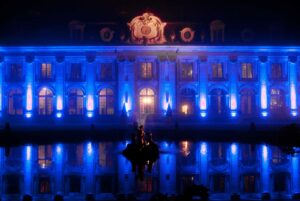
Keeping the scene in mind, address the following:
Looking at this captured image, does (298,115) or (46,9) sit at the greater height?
(46,9)

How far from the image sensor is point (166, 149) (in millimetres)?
24719

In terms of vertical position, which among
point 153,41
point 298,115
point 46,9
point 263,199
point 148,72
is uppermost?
point 46,9

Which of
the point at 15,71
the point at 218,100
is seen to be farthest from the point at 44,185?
the point at 15,71

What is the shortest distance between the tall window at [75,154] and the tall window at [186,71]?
757 inches

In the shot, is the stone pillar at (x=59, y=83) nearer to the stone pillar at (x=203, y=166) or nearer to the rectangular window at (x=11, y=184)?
the stone pillar at (x=203, y=166)

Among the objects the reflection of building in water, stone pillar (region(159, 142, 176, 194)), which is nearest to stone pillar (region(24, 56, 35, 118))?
the reflection of building in water

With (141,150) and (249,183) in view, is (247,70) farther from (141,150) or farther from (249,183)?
(249,183)

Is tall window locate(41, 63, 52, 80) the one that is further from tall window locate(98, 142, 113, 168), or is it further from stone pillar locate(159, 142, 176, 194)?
stone pillar locate(159, 142, 176, 194)

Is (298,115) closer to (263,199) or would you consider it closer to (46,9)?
(46,9)

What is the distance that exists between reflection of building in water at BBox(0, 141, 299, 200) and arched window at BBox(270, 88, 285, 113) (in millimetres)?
21205

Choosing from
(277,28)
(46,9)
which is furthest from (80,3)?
(277,28)

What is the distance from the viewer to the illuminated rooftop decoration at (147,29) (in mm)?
42500

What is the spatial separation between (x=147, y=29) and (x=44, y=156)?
929 inches

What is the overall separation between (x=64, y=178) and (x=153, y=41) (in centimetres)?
2835
